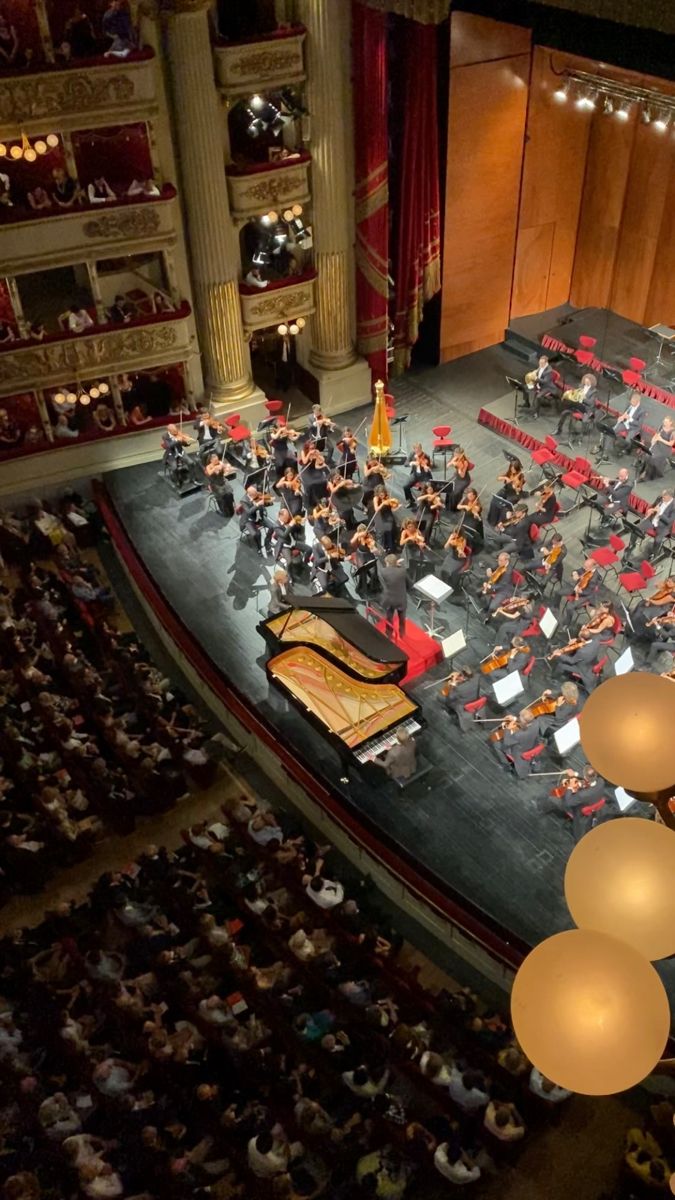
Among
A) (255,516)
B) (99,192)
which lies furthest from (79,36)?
(255,516)

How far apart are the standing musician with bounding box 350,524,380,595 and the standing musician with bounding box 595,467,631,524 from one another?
2577mm

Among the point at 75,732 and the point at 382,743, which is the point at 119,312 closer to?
the point at 75,732

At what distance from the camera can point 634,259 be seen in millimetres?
14789

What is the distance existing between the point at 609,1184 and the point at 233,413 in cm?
976

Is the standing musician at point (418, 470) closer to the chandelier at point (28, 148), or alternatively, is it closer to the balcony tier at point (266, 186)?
the balcony tier at point (266, 186)

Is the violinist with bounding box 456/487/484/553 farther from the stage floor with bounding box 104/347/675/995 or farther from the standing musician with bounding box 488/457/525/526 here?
the stage floor with bounding box 104/347/675/995

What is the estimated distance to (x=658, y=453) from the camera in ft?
40.2

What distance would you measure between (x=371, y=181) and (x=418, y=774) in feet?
25.2

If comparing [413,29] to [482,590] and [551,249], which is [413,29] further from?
[482,590]

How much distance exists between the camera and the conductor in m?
10.0

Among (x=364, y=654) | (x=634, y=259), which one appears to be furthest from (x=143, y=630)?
(x=634, y=259)

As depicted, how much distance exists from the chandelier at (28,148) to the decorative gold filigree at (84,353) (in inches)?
81.7

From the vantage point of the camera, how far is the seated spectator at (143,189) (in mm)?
11828

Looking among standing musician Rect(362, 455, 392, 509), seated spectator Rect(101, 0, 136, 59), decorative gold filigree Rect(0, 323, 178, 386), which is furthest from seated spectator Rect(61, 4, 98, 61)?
standing musician Rect(362, 455, 392, 509)
